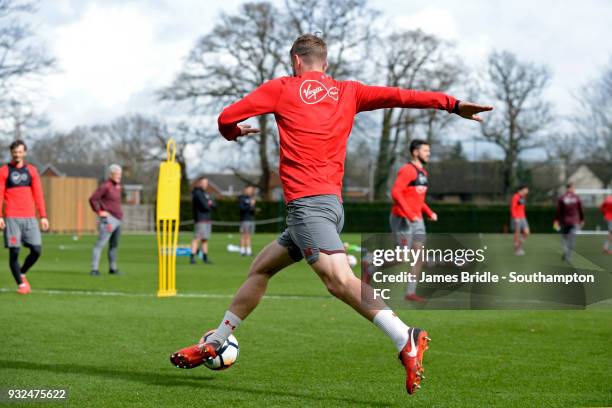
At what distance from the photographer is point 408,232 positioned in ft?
39.3

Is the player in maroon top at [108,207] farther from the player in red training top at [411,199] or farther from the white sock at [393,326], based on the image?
the white sock at [393,326]

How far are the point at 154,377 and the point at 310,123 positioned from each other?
236cm

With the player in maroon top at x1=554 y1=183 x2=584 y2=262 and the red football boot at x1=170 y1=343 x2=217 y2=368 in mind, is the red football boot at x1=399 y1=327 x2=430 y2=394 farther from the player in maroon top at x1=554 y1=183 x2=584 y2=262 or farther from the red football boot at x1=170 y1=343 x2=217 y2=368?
the player in maroon top at x1=554 y1=183 x2=584 y2=262

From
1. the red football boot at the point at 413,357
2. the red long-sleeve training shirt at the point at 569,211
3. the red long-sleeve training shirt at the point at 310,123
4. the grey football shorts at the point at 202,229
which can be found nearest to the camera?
the red football boot at the point at 413,357

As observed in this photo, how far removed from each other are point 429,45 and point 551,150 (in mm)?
10556

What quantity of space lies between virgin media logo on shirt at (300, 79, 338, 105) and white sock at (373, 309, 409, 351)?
4.60ft

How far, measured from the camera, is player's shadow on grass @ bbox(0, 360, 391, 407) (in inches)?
224

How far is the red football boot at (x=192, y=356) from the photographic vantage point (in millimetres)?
5738

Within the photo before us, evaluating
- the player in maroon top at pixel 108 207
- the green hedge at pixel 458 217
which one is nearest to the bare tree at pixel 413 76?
the green hedge at pixel 458 217

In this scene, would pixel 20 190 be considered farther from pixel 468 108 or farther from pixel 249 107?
pixel 468 108

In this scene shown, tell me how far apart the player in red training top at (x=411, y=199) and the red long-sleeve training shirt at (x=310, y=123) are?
6.34 m

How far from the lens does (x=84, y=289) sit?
13531 mm

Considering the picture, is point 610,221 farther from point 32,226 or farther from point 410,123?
point 410,123

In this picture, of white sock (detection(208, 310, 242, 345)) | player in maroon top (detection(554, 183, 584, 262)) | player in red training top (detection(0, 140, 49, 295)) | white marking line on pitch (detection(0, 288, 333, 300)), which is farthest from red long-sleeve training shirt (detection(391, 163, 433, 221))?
player in maroon top (detection(554, 183, 584, 262))
